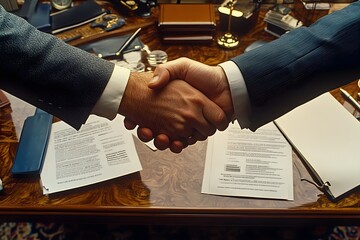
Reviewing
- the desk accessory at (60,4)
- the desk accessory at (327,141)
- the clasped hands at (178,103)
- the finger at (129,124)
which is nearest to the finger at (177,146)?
the clasped hands at (178,103)

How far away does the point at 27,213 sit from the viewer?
32.4 inches

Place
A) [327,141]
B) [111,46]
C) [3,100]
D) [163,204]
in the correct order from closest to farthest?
[163,204] < [327,141] < [3,100] < [111,46]

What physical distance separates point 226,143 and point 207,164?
3.1 inches

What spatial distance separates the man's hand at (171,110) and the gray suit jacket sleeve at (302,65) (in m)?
0.11

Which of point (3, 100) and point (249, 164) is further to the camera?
point (3, 100)

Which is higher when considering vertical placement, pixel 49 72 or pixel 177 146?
pixel 49 72

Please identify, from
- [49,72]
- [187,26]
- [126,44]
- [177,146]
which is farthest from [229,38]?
[49,72]

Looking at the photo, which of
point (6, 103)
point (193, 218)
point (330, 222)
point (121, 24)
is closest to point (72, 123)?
point (6, 103)

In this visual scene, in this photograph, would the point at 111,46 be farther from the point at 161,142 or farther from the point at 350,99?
the point at 350,99

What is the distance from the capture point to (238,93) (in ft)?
3.13

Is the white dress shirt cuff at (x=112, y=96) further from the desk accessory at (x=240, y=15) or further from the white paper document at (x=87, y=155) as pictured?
the desk accessory at (x=240, y=15)

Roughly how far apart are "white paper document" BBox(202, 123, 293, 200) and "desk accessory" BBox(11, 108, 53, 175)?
0.37 metres

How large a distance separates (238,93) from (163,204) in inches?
12.4

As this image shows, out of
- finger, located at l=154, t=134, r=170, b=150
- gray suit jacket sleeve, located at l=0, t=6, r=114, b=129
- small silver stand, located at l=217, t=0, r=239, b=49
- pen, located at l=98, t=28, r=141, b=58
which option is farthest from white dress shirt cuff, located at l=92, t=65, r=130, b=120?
small silver stand, located at l=217, t=0, r=239, b=49
